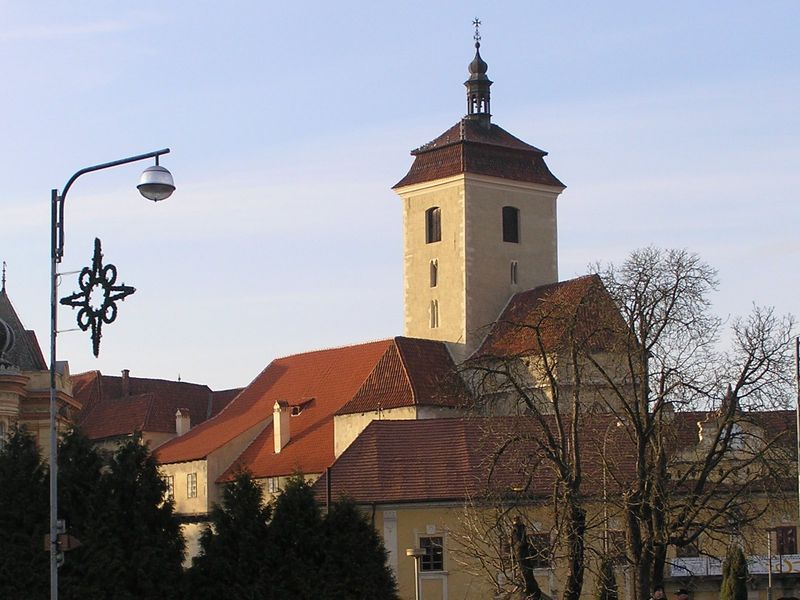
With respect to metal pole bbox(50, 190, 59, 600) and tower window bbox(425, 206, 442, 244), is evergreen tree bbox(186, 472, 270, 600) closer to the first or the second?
metal pole bbox(50, 190, 59, 600)

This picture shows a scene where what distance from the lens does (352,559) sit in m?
35.7

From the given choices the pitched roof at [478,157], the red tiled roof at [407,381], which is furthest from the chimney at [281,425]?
the pitched roof at [478,157]

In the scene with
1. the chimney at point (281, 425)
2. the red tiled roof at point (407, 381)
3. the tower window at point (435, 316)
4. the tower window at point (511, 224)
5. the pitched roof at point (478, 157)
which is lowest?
the chimney at point (281, 425)

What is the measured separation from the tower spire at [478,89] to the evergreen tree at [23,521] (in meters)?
48.7

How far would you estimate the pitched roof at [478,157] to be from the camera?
79.4 meters

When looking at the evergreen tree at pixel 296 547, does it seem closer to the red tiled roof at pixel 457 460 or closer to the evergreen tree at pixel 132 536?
the evergreen tree at pixel 132 536

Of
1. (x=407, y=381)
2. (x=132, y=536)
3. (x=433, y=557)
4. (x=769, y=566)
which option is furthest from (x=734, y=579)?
(x=407, y=381)

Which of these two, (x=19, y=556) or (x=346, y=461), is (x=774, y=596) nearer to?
Answer: (x=346, y=461)

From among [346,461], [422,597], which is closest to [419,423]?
Result: [346,461]

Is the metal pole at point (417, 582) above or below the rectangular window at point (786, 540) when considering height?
below

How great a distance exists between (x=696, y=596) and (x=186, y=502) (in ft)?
105

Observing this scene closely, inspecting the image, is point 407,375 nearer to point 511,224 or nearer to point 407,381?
point 407,381

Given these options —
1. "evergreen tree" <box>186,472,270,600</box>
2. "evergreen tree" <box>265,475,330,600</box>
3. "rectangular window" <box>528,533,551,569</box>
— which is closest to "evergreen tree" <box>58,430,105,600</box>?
"evergreen tree" <box>186,472,270,600</box>

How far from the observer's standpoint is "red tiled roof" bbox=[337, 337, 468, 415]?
70438mm
